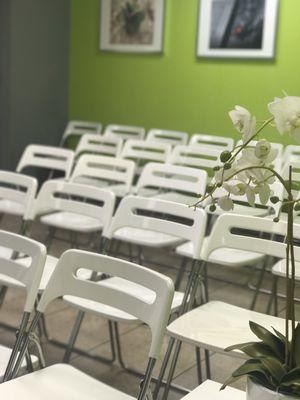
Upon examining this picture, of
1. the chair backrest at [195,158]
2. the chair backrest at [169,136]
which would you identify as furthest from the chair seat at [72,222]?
the chair backrest at [169,136]

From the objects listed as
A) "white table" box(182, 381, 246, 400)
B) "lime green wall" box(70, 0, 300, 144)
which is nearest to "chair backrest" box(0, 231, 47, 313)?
"white table" box(182, 381, 246, 400)

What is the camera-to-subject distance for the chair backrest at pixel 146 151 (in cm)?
476

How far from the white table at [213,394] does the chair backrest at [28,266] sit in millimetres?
629

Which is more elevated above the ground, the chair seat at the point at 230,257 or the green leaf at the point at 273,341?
the green leaf at the point at 273,341

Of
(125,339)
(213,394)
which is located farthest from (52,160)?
(213,394)

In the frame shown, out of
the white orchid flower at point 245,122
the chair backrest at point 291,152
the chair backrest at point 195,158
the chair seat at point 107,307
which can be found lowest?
the chair seat at point 107,307

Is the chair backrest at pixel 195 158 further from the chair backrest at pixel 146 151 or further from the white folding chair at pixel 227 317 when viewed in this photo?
the white folding chair at pixel 227 317

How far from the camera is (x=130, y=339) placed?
3.29 m

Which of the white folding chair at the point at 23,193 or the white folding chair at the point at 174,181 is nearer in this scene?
the white folding chair at the point at 23,193

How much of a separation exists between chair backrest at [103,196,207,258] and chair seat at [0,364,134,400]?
758mm

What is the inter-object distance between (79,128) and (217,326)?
15.1 ft

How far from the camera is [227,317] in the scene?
7.34 ft

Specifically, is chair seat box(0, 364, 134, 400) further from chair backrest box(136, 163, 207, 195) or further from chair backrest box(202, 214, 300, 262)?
chair backrest box(136, 163, 207, 195)

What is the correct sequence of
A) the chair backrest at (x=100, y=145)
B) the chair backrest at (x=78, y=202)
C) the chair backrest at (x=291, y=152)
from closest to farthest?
the chair backrest at (x=78, y=202)
the chair backrest at (x=291, y=152)
the chair backrest at (x=100, y=145)
